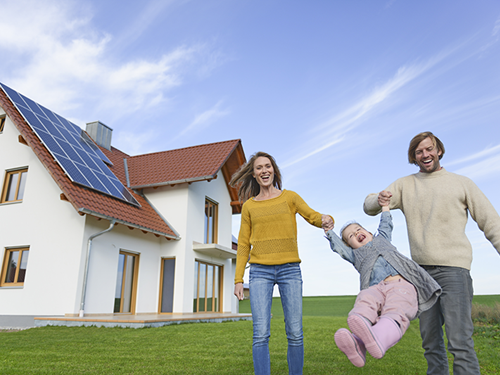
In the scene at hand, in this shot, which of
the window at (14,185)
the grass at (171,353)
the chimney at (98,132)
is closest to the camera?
the grass at (171,353)

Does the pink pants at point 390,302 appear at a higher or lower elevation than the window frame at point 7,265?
lower

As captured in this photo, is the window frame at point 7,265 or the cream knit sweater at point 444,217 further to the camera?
the window frame at point 7,265

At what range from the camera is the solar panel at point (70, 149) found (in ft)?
33.7

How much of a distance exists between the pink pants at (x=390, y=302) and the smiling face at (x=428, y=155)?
3.38ft

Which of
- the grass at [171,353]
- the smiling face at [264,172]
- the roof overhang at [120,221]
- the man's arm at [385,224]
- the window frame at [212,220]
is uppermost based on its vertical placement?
the window frame at [212,220]

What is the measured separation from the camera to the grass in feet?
13.5

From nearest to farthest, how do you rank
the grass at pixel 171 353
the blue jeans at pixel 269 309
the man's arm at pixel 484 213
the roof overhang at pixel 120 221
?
the man's arm at pixel 484 213, the blue jeans at pixel 269 309, the grass at pixel 171 353, the roof overhang at pixel 120 221

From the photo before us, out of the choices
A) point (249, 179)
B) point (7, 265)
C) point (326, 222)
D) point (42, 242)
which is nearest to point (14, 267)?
point (7, 265)

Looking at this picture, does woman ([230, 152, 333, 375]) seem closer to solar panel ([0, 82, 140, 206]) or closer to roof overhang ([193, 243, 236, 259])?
solar panel ([0, 82, 140, 206])

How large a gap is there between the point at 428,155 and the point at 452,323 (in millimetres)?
1353

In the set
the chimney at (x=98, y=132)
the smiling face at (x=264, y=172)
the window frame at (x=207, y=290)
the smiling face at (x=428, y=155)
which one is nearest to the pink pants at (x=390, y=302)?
the smiling face at (x=428, y=155)

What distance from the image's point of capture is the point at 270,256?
117 inches

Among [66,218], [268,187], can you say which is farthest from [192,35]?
[268,187]

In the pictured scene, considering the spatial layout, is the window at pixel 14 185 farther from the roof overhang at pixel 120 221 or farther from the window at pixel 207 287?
the window at pixel 207 287
